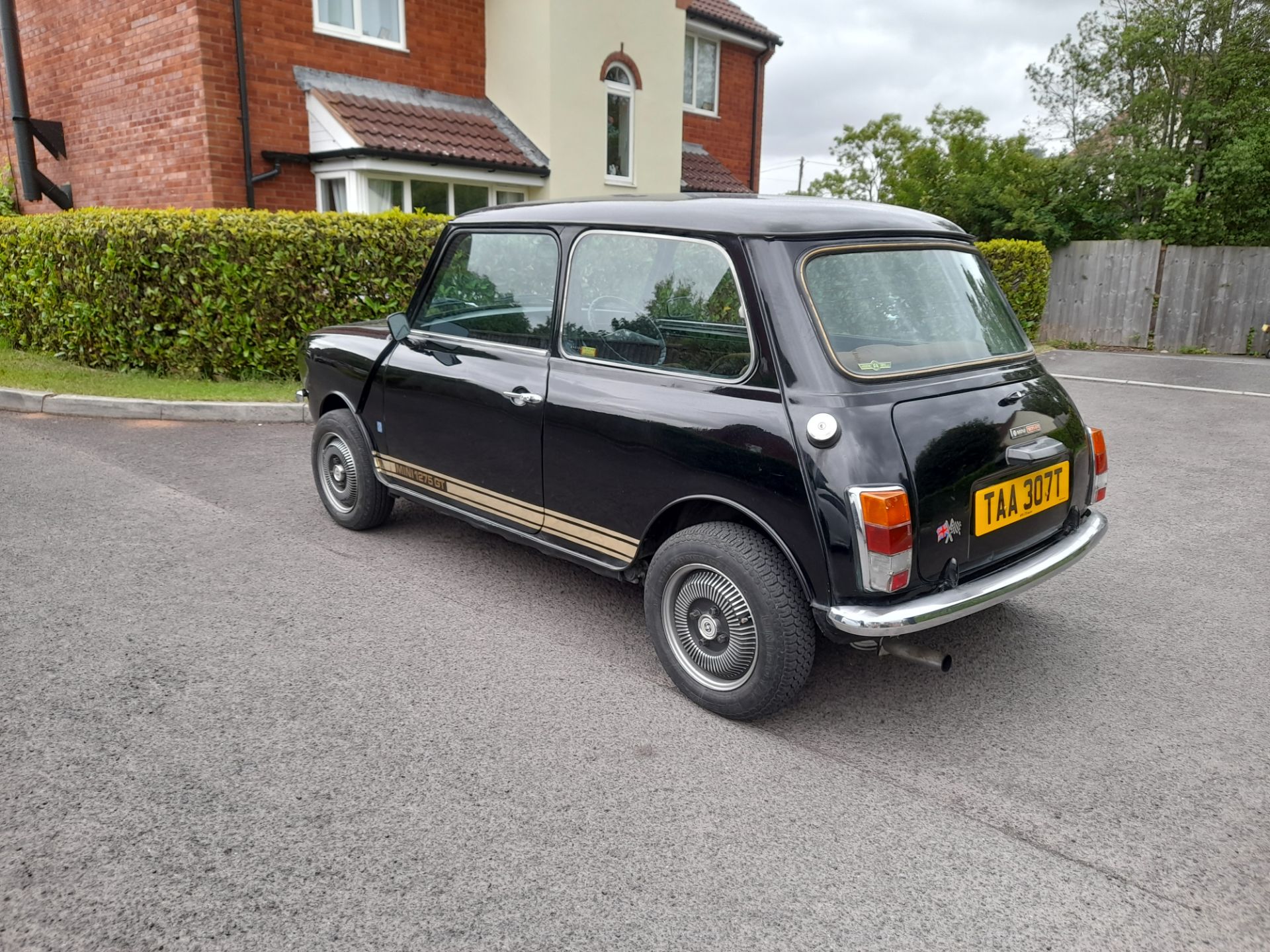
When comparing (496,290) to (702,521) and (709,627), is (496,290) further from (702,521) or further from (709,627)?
(709,627)

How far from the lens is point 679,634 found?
137 inches

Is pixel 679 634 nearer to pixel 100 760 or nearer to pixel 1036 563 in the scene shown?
pixel 1036 563

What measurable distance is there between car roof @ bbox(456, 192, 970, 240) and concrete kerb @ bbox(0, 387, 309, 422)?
467 centimetres

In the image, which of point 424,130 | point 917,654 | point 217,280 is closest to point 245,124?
point 424,130

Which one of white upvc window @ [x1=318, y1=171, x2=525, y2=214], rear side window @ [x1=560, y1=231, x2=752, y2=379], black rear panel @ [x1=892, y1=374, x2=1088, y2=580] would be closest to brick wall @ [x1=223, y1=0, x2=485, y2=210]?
white upvc window @ [x1=318, y1=171, x2=525, y2=214]

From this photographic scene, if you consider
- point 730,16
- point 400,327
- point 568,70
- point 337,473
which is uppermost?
point 730,16

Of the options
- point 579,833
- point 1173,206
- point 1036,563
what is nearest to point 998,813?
point 1036,563

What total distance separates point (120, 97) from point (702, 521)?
12.6 meters

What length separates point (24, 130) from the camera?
12875mm

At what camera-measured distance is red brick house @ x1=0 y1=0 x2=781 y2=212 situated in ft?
38.2

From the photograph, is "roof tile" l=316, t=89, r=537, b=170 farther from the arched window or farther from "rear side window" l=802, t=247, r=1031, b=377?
"rear side window" l=802, t=247, r=1031, b=377

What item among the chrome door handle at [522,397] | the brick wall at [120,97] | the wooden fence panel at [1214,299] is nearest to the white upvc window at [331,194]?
the brick wall at [120,97]

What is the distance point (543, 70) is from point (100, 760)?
12992mm

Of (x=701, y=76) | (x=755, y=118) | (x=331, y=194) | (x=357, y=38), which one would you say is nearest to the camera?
(x=331, y=194)
